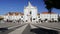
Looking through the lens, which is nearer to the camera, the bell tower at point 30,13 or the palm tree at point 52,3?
the palm tree at point 52,3

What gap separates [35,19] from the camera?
627 ft

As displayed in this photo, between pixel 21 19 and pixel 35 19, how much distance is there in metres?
16.5

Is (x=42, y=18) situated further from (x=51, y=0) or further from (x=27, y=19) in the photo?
(x=51, y=0)

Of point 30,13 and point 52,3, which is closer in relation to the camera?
point 52,3

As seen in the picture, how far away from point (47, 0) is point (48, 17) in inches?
7153

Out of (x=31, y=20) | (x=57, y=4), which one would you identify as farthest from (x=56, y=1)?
(x=31, y=20)

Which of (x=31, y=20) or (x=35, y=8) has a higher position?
(x=35, y=8)

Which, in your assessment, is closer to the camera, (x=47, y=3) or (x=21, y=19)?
(x=47, y=3)

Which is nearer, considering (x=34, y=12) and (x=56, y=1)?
(x=56, y=1)

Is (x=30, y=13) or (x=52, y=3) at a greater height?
(x=52, y=3)

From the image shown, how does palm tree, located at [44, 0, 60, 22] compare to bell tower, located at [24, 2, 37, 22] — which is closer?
palm tree, located at [44, 0, 60, 22]

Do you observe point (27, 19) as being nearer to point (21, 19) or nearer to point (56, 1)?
point (21, 19)

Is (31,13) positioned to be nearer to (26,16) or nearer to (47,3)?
(26,16)

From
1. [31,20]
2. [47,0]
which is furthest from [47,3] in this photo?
[31,20]
